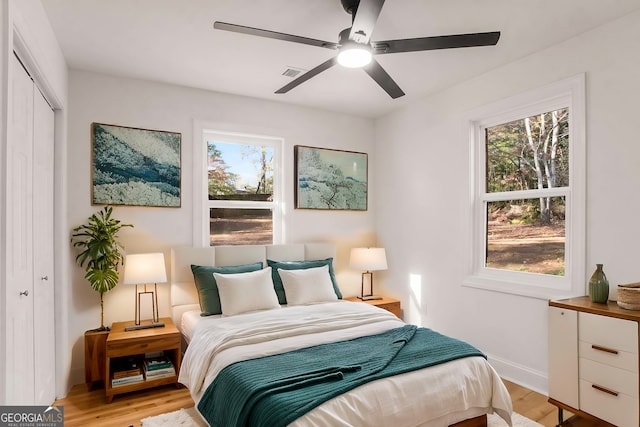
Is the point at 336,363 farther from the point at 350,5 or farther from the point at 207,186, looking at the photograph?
the point at 207,186

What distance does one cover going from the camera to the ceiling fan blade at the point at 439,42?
2092mm

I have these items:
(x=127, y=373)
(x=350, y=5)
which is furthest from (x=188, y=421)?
(x=350, y=5)

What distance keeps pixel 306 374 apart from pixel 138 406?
5.46ft

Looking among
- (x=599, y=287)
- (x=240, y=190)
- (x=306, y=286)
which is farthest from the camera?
(x=240, y=190)

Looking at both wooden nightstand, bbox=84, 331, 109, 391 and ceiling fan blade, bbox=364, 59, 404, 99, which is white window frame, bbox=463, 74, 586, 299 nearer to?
ceiling fan blade, bbox=364, 59, 404, 99

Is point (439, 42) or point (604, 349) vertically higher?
point (439, 42)

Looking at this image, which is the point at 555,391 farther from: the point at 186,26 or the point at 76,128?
the point at 76,128

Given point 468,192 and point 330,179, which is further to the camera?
point 330,179

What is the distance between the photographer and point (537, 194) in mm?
3242

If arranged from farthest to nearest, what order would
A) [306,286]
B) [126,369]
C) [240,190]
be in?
[240,190] → [306,286] → [126,369]

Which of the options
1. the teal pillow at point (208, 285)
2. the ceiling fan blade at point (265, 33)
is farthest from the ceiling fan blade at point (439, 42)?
the teal pillow at point (208, 285)

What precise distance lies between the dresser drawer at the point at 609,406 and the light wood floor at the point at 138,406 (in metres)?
0.26

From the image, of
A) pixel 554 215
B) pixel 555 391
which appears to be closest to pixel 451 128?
pixel 554 215

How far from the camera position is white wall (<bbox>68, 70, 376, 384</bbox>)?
3334 millimetres
